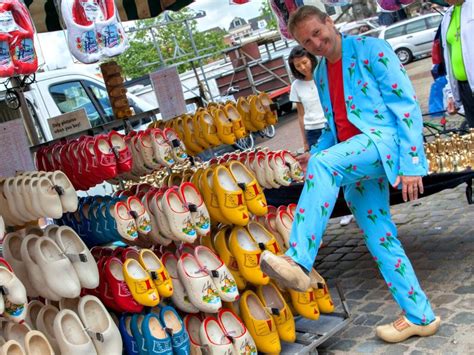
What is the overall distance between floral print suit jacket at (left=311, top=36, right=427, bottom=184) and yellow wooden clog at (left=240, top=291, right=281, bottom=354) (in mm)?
979

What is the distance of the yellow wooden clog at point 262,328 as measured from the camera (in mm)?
3143

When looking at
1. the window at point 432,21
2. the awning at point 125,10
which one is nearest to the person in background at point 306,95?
the awning at point 125,10

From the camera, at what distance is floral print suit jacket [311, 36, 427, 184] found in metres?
2.87

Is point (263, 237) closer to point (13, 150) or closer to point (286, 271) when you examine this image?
point (286, 271)

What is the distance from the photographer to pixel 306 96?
5.32 m

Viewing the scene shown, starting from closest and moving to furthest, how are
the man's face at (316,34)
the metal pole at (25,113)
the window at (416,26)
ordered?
the man's face at (316,34) < the metal pole at (25,113) < the window at (416,26)

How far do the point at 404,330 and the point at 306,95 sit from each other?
2621 millimetres

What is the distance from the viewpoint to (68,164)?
3.29m

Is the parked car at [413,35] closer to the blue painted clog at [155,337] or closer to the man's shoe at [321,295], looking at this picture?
the man's shoe at [321,295]

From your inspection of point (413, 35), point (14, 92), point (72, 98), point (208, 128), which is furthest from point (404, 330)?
point (413, 35)

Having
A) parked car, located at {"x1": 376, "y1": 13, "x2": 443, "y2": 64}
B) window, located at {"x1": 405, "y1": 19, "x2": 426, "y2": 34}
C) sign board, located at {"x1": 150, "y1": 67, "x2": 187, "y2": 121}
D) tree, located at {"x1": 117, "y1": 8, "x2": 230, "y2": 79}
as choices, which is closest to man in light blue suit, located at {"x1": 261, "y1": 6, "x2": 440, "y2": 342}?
sign board, located at {"x1": 150, "y1": 67, "x2": 187, "y2": 121}

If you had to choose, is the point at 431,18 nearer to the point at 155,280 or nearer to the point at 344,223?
the point at 344,223

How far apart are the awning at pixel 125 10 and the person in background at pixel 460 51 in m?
1.87

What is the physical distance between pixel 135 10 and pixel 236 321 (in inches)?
105
